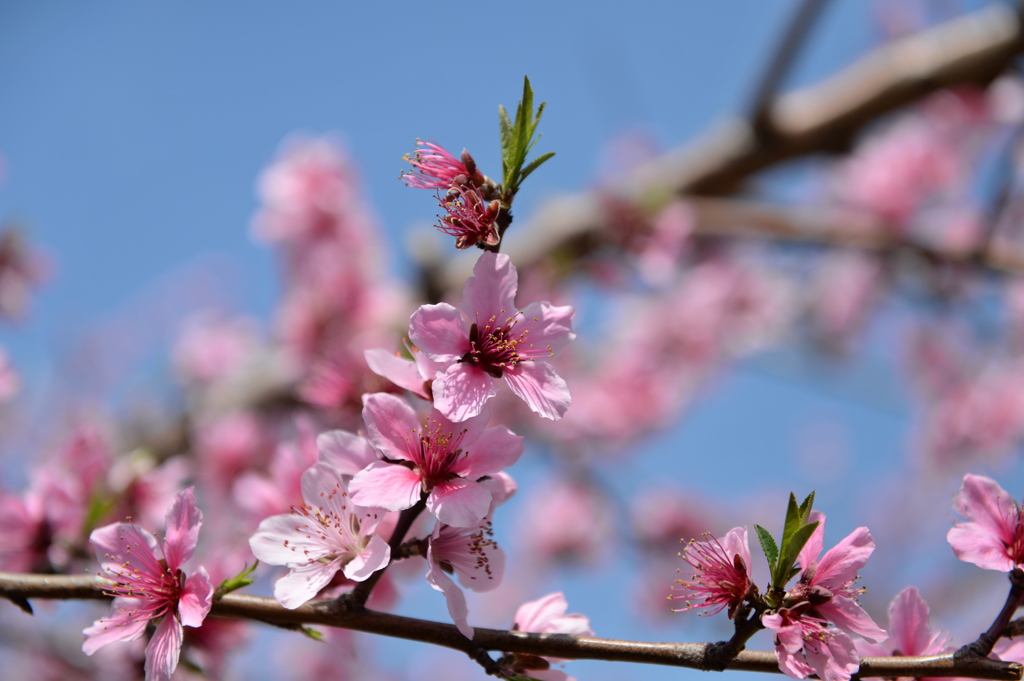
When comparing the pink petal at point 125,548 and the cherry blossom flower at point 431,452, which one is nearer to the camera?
the cherry blossom flower at point 431,452

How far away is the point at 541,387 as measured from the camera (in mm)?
1123

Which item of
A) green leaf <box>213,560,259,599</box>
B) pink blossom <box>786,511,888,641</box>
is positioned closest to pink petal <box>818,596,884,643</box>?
pink blossom <box>786,511,888,641</box>

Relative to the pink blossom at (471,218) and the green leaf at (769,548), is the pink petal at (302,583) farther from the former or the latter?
the green leaf at (769,548)

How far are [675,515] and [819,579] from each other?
4.03 metres

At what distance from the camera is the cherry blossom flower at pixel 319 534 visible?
1107 mm

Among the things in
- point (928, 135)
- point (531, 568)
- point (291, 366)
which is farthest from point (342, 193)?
point (531, 568)

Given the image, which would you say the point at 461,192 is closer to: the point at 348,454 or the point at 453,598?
the point at 348,454

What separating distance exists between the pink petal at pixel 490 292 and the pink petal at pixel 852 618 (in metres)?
0.67

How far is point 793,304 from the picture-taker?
5.45 meters

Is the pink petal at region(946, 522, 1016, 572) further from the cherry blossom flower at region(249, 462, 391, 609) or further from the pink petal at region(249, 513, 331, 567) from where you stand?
the pink petal at region(249, 513, 331, 567)

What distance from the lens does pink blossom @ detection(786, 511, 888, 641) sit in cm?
105

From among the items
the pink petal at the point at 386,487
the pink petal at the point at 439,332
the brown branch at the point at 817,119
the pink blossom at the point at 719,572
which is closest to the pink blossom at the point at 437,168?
the pink petal at the point at 439,332

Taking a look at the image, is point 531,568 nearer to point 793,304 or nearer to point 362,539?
point 793,304

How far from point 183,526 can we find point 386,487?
1.27 feet
